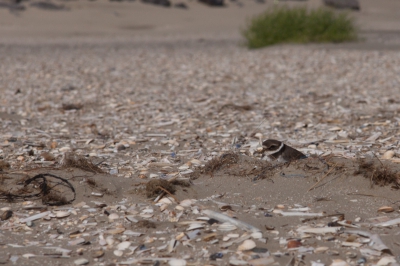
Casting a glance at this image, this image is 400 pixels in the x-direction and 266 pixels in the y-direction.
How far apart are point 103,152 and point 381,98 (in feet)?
11.4

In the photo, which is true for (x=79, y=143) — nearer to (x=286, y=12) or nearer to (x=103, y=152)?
(x=103, y=152)

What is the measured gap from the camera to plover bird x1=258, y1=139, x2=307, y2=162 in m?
3.61

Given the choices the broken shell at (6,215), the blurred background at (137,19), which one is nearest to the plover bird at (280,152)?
the broken shell at (6,215)

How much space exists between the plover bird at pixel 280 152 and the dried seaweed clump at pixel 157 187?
0.83 metres

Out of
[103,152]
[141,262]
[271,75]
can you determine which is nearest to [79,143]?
[103,152]

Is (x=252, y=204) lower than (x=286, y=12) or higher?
lower

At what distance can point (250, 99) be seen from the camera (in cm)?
632

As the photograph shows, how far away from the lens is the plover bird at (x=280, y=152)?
11.8ft

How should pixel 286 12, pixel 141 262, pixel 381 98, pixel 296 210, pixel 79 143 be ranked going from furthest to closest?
1. pixel 286 12
2. pixel 381 98
3. pixel 79 143
4. pixel 296 210
5. pixel 141 262

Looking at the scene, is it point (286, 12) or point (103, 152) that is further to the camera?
point (286, 12)

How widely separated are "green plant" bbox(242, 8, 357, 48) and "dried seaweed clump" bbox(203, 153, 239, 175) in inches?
334

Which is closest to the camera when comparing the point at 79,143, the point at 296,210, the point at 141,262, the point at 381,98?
the point at 141,262

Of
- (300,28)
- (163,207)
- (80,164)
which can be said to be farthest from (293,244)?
(300,28)

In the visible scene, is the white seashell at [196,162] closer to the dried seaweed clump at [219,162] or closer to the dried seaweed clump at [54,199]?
the dried seaweed clump at [219,162]
